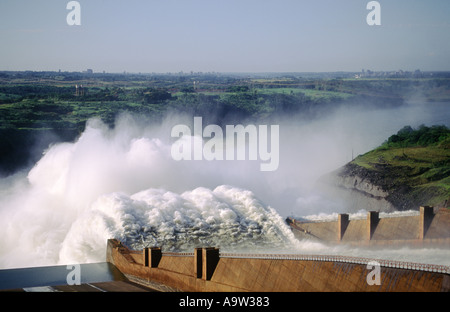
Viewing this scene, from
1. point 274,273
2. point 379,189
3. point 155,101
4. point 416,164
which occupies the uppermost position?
point 155,101

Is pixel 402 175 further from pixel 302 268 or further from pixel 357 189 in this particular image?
pixel 302 268

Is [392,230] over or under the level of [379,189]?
over

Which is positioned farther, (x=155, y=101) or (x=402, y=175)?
(x=155, y=101)

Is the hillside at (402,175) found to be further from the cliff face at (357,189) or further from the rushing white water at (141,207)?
the rushing white water at (141,207)

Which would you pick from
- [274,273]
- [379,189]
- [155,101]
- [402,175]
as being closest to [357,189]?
[379,189]

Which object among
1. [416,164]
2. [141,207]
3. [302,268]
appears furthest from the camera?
[416,164]

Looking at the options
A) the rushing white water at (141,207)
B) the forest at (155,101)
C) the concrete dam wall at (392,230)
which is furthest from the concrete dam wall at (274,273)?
the forest at (155,101)

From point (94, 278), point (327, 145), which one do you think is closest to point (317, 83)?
point (327, 145)

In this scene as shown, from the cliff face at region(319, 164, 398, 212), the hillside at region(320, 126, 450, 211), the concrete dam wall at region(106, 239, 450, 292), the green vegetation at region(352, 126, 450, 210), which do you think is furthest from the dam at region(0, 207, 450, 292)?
the cliff face at region(319, 164, 398, 212)

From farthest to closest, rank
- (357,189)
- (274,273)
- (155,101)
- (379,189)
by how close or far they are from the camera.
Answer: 1. (155,101)
2. (357,189)
3. (379,189)
4. (274,273)
